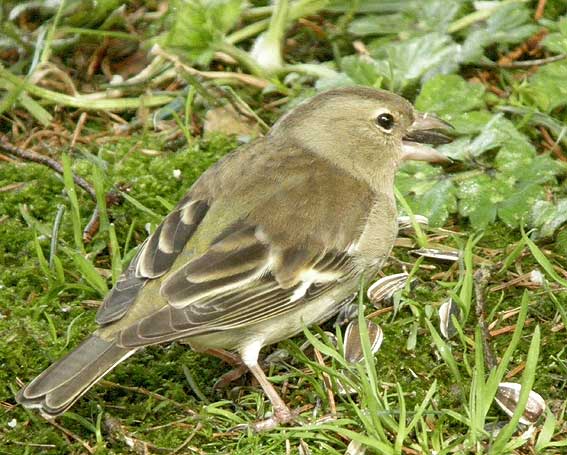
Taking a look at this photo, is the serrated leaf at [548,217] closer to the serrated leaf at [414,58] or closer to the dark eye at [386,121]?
the dark eye at [386,121]

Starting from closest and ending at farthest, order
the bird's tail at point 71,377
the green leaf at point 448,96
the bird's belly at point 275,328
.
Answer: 1. the bird's tail at point 71,377
2. the bird's belly at point 275,328
3. the green leaf at point 448,96

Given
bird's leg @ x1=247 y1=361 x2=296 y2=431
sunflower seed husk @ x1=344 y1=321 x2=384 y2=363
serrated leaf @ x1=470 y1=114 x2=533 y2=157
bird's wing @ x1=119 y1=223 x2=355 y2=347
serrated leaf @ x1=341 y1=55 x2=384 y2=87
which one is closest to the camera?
bird's wing @ x1=119 y1=223 x2=355 y2=347

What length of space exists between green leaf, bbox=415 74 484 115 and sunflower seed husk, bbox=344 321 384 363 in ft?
4.88

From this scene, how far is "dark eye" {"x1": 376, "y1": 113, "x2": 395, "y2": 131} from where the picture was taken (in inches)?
208

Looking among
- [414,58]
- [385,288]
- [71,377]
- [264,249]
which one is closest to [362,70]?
[414,58]

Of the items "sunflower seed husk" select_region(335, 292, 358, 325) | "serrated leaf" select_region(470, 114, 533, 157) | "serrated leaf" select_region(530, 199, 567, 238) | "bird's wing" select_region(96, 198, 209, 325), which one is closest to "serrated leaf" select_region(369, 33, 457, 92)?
"serrated leaf" select_region(470, 114, 533, 157)

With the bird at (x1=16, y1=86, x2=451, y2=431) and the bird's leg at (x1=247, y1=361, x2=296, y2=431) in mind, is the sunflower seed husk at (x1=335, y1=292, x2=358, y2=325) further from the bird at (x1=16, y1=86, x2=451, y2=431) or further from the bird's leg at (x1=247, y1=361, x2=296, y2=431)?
the bird's leg at (x1=247, y1=361, x2=296, y2=431)

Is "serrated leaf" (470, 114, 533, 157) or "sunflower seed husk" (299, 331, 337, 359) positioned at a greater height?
"serrated leaf" (470, 114, 533, 157)

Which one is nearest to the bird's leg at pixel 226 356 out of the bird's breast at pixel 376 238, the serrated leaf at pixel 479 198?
the bird's breast at pixel 376 238

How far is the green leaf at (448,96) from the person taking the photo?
595 cm

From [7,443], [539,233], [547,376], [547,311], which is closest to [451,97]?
[539,233]

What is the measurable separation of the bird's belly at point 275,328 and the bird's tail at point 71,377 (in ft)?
1.24

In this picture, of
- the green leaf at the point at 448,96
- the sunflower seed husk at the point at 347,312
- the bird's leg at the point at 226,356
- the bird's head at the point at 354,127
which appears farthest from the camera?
the green leaf at the point at 448,96

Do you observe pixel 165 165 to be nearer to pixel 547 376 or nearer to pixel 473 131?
pixel 473 131
